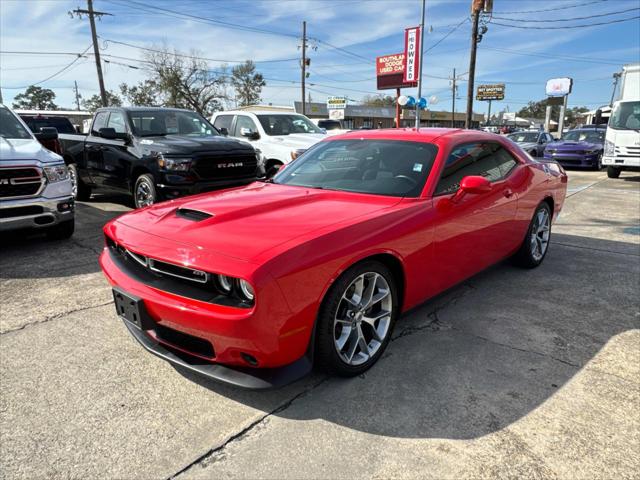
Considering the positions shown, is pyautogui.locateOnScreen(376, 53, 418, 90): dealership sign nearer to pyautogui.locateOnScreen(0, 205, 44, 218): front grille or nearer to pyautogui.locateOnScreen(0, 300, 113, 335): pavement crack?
pyautogui.locateOnScreen(0, 205, 44, 218): front grille

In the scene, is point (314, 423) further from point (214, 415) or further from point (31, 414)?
point (31, 414)

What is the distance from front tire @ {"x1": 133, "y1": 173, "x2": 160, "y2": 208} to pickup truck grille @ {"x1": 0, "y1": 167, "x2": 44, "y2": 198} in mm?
1558

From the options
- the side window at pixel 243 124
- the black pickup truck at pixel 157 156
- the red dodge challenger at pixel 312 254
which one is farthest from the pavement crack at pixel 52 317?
the side window at pixel 243 124

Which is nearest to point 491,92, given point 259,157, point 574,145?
point 574,145

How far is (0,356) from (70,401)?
895 millimetres

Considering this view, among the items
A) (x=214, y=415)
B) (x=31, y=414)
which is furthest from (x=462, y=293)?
(x=31, y=414)

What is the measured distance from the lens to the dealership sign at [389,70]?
32.2 metres

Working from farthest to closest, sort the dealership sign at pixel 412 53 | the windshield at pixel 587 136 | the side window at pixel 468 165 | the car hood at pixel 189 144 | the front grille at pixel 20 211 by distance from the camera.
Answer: the dealership sign at pixel 412 53 < the windshield at pixel 587 136 < the car hood at pixel 189 144 < the front grille at pixel 20 211 < the side window at pixel 468 165

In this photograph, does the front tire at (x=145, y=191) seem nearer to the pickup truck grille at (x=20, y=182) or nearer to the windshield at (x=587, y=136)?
the pickup truck grille at (x=20, y=182)

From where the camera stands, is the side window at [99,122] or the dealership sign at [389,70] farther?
the dealership sign at [389,70]

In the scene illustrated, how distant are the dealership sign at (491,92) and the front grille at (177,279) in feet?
252

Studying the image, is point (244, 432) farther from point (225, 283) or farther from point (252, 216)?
point (252, 216)

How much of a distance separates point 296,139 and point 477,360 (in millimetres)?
6808

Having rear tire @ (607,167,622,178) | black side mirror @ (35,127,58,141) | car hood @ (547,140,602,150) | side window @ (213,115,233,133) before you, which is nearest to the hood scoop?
black side mirror @ (35,127,58,141)
